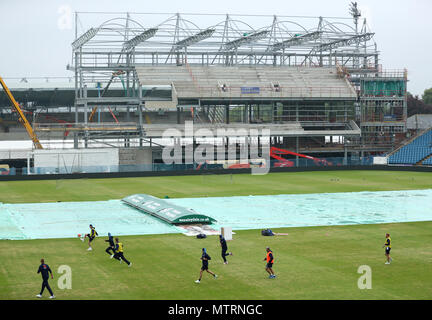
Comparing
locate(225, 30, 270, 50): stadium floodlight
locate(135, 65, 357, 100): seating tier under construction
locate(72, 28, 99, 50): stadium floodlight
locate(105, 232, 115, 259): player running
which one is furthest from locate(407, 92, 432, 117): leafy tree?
locate(105, 232, 115, 259): player running

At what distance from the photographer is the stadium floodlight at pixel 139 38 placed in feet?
253

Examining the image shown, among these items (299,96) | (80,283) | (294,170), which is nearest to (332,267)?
(80,283)

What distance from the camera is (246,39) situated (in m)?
86.4

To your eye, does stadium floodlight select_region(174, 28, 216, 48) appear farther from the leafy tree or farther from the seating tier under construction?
the leafy tree

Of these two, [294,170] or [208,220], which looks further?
[294,170]

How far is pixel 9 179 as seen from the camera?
213 feet

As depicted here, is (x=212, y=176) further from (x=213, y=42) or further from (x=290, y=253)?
(x=290, y=253)

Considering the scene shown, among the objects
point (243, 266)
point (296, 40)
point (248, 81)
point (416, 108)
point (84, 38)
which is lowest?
point (243, 266)

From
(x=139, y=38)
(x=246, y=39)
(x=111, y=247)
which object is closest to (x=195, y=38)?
(x=139, y=38)

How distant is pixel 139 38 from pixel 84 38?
6.97 meters

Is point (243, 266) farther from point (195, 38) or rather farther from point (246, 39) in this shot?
point (246, 39)

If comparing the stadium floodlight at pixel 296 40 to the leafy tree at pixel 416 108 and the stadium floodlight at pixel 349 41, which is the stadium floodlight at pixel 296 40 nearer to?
the stadium floodlight at pixel 349 41

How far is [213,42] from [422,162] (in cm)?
3236

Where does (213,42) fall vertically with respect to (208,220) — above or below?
above
